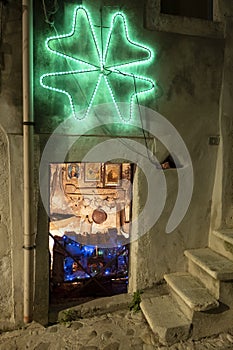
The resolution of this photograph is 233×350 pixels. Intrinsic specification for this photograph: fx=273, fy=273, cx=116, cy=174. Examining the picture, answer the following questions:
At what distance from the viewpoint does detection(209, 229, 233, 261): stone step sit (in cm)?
414

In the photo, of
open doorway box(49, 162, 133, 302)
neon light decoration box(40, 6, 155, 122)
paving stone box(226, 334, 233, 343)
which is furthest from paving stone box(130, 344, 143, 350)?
open doorway box(49, 162, 133, 302)

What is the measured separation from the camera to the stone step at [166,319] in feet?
11.5

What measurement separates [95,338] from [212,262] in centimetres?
196

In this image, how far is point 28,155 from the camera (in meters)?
3.50

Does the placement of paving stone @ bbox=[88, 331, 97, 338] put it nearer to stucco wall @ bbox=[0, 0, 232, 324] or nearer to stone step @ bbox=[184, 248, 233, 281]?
stucco wall @ bbox=[0, 0, 232, 324]

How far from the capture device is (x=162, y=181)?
169 inches

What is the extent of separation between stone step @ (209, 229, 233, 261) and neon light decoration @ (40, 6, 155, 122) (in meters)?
2.34

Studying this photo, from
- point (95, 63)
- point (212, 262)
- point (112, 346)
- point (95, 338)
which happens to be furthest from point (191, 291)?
point (95, 63)

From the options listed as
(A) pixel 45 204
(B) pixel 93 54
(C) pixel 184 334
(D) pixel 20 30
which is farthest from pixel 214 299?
(D) pixel 20 30

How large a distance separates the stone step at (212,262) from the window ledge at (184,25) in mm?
3428

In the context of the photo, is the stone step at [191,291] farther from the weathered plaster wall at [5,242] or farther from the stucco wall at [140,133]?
the weathered plaster wall at [5,242]

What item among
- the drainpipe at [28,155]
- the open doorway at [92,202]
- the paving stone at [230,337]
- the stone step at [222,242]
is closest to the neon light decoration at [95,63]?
the drainpipe at [28,155]

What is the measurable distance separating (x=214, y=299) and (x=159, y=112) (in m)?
2.76

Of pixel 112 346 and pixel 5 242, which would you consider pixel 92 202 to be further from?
pixel 112 346
